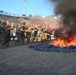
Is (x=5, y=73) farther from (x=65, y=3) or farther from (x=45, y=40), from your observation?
(x=45, y=40)

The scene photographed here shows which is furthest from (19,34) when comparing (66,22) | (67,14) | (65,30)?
(67,14)

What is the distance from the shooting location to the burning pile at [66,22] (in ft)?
59.5

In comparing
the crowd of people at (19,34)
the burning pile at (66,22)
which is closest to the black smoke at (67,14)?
the burning pile at (66,22)

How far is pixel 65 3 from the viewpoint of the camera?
60.0 feet

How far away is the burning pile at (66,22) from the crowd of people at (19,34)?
10.3ft

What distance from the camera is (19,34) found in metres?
24.5

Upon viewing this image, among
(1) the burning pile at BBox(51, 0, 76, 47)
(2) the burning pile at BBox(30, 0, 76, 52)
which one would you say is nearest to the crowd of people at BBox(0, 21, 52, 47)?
(2) the burning pile at BBox(30, 0, 76, 52)

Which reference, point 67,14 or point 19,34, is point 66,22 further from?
point 19,34

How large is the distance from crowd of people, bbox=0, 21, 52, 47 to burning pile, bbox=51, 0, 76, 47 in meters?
3.15

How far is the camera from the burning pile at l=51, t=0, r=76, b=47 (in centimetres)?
1812

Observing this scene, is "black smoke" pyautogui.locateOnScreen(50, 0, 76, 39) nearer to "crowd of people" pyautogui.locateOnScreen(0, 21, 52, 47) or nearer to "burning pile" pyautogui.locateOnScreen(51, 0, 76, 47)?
"burning pile" pyautogui.locateOnScreen(51, 0, 76, 47)

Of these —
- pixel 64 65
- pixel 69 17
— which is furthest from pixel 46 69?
pixel 69 17

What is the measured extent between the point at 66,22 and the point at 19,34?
4741 millimetres

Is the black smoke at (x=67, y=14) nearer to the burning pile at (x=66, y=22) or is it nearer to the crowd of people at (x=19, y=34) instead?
the burning pile at (x=66, y=22)
